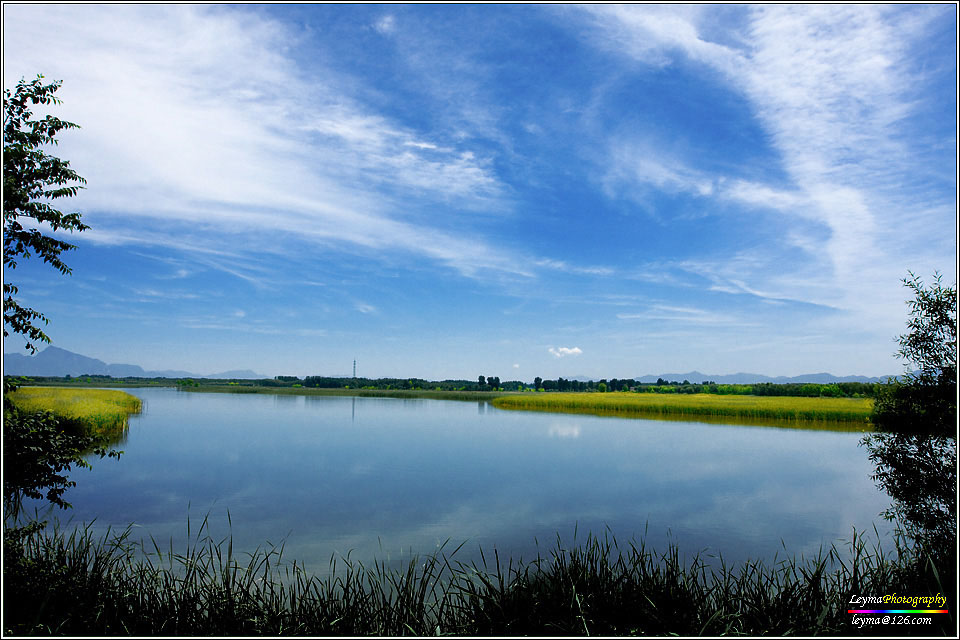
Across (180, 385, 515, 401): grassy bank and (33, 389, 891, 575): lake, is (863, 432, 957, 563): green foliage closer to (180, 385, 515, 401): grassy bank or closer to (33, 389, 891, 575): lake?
(33, 389, 891, 575): lake

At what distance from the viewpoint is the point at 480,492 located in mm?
12453

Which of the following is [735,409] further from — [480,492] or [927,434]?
[927,434]

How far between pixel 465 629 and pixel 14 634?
3026 millimetres

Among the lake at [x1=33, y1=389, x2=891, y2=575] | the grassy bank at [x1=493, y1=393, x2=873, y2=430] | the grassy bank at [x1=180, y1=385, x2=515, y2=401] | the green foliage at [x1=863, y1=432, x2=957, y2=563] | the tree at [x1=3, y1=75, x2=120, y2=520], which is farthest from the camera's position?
the grassy bank at [x1=180, y1=385, x2=515, y2=401]

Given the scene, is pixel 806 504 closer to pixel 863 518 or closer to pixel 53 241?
pixel 863 518

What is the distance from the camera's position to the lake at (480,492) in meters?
8.85

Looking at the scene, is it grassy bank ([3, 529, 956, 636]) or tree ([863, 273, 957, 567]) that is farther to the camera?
tree ([863, 273, 957, 567])

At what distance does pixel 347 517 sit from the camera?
9.95 meters

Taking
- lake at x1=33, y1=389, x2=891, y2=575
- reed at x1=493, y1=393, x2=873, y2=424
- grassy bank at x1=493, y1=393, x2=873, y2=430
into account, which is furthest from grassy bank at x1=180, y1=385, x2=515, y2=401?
lake at x1=33, y1=389, x2=891, y2=575

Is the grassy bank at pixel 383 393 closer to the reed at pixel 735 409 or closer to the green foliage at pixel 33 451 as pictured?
the reed at pixel 735 409

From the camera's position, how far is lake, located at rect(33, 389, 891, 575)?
885cm

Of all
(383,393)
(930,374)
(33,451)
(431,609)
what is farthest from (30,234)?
(383,393)

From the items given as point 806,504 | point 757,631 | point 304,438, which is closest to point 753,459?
point 806,504

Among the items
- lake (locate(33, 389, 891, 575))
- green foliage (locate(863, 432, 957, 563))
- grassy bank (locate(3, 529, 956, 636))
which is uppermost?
green foliage (locate(863, 432, 957, 563))
